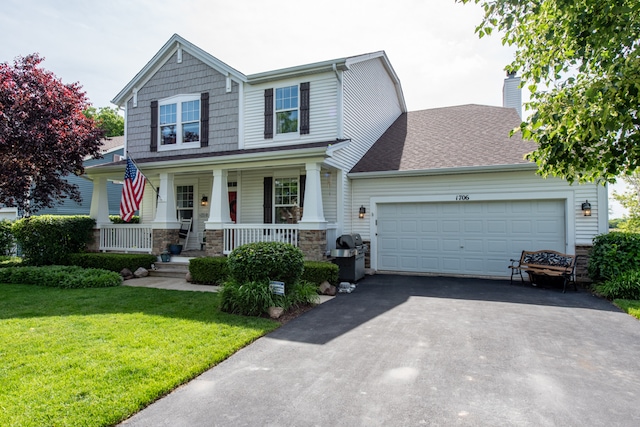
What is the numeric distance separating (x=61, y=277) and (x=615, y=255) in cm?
1306

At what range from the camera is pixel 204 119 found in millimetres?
11703

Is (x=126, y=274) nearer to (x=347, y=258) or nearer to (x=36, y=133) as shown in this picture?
(x=36, y=133)

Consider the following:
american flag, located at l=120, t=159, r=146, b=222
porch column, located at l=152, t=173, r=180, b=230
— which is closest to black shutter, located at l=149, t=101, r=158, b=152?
porch column, located at l=152, t=173, r=180, b=230

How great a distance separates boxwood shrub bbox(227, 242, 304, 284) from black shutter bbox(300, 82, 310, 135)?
514 centimetres

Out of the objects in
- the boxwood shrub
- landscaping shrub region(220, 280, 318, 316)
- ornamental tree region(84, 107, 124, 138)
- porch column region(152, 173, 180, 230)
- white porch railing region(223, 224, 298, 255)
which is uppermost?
ornamental tree region(84, 107, 124, 138)

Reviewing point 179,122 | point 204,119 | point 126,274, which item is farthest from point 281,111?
point 126,274

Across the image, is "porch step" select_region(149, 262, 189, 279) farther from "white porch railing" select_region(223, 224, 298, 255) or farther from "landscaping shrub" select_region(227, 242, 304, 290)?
"landscaping shrub" select_region(227, 242, 304, 290)

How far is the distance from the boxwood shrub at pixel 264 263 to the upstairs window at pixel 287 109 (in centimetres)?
545

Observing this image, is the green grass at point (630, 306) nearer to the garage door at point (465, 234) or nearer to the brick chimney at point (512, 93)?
the garage door at point (465, 234)

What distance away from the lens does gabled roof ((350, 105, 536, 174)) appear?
10031 millimetres

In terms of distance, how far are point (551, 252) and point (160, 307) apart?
914 cm

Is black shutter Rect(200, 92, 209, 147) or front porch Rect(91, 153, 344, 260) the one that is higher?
black shutter Rect(200, 92, 209, 147)

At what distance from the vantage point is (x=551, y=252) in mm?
8805

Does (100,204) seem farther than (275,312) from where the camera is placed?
Yes
